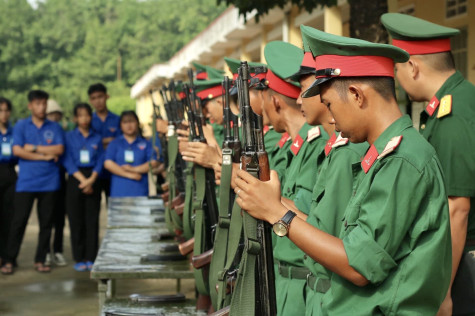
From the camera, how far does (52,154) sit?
9.09 metres

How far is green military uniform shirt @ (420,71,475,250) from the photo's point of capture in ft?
10.6

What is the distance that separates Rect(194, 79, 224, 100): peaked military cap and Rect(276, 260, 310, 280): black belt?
9.80 feet

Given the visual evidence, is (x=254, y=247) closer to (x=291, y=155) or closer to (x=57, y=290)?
(x=291, y=155)

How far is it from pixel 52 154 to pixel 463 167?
6.53 meters

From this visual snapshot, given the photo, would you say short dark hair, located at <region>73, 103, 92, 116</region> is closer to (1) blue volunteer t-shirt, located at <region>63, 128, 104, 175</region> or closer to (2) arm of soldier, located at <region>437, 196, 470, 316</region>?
(1) blue volunteer t-shirt, located at <region>63, 128, 104, 175</region>

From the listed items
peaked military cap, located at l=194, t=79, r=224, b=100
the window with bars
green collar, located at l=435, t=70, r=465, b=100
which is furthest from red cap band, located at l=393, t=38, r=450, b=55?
the window with bars

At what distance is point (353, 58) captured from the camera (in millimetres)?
2461

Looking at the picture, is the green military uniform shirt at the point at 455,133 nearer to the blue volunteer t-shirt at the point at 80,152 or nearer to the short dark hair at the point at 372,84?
the short dark hair at the point at 372,84

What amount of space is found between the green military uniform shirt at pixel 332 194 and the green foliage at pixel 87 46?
66.2m

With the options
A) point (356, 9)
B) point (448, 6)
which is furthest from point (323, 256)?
point (448, 6)

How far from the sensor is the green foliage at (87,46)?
75875 mm

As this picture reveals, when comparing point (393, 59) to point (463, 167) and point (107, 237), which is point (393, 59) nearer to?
point (463, 167)

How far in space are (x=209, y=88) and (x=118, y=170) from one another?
292 cm

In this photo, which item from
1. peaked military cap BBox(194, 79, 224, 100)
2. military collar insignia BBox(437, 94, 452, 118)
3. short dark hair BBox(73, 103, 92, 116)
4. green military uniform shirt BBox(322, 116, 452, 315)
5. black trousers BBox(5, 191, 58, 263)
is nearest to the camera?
green military uniform shirt BBox(322, 116, 452, 315)
